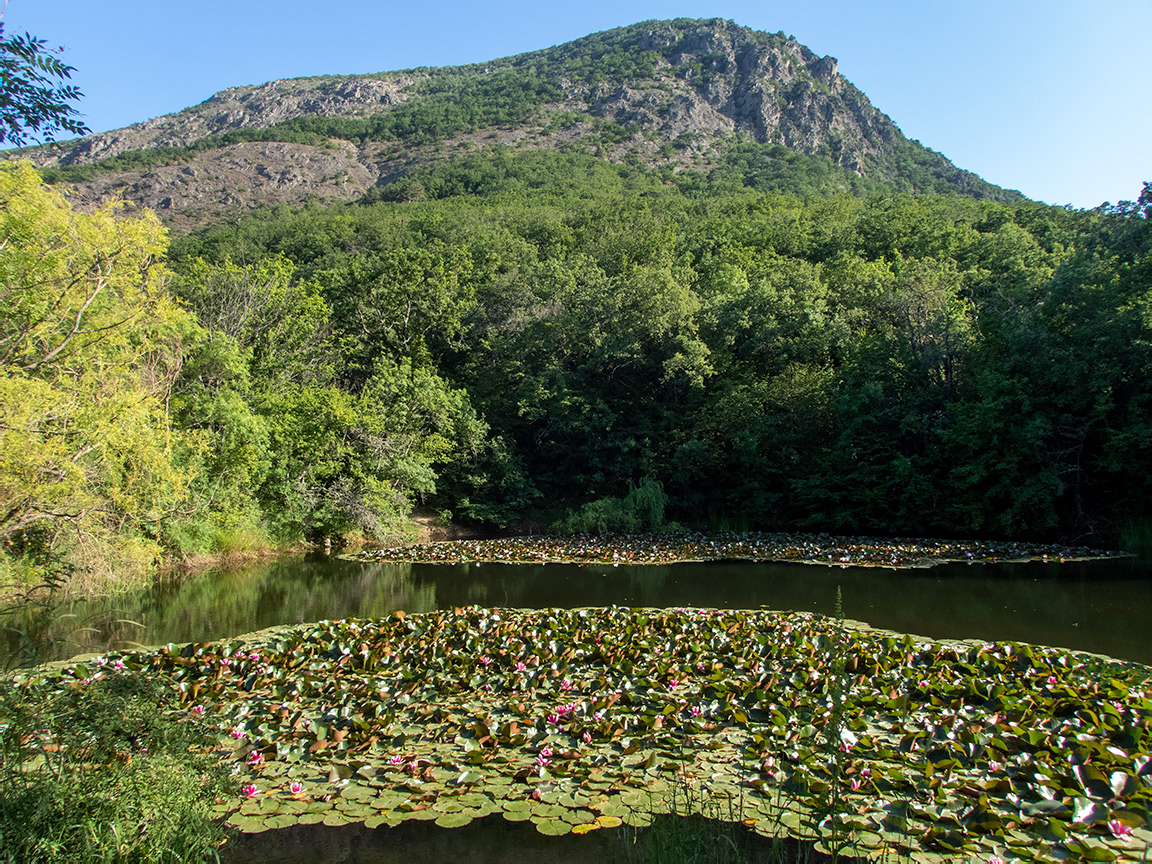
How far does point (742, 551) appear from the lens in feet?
58.9

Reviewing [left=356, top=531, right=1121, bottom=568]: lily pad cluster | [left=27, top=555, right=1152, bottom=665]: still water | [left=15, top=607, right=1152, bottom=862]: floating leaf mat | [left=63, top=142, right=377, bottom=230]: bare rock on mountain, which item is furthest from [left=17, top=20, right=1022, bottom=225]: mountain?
[left=15, top=607, right=1152, bottom=862]: floating leaf mat

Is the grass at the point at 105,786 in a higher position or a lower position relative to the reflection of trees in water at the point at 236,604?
higher

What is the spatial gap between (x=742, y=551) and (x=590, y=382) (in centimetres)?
1241

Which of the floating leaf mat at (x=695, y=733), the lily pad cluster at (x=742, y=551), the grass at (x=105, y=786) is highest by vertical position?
the grass at (x=105, y=786)

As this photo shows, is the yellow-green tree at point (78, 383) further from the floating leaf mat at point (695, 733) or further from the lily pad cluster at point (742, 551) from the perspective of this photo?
the lily pad cluster at point (742, 551)

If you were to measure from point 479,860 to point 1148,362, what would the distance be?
65.2 ft

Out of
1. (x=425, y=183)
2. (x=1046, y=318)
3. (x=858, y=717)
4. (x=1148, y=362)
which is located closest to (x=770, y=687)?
(x=858, y=717)

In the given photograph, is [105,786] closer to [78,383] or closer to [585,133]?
[78,383]

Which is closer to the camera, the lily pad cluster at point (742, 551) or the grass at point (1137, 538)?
the lily pad cluster at point (742, 551)

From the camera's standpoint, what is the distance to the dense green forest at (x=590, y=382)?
12.2 meters

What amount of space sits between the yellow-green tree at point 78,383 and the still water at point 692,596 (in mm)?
1500

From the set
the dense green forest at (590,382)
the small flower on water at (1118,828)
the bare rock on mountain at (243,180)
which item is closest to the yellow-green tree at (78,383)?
the dense green forest at (590,382)

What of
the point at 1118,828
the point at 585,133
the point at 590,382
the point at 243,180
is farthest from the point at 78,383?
the point at 585,133

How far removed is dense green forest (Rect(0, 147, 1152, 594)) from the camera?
1225 cm
